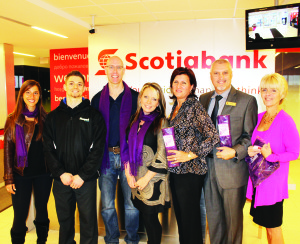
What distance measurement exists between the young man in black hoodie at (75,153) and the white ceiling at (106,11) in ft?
6.42

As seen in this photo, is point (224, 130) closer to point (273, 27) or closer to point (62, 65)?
point (273, 27)

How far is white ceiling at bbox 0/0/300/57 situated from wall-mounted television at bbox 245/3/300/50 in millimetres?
509

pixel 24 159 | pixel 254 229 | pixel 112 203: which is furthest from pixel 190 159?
pixel 254 229

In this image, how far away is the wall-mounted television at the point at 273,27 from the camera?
319 centimetres

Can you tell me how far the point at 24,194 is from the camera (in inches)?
105

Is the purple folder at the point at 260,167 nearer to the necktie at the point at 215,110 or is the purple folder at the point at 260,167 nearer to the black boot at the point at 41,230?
the necktie at the point at 215,110

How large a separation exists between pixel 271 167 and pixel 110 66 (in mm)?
1819

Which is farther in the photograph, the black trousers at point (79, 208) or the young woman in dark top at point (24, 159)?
the young woman in dark top at point (24, 159)

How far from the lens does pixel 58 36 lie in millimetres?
6133

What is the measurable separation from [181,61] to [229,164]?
2766 millimetres

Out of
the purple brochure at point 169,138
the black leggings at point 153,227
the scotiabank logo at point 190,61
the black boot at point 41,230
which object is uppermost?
the scotiabank logo at point 190,61

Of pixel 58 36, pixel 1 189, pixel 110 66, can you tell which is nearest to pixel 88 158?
pixel 110 66

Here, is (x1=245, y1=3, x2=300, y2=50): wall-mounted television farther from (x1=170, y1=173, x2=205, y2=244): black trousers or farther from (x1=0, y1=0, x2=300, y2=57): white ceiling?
(x1=170, y1=173, x2=205, y2=244): black trousers

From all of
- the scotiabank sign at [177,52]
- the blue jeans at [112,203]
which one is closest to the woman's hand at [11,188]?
the blue jeans at [112,203]
